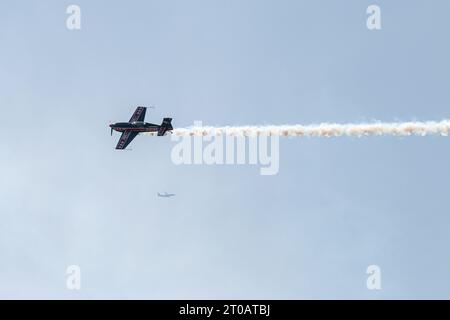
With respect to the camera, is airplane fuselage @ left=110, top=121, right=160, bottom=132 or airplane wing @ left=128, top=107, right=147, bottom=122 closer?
airplane fuselage @ left=110, top=121, right=160, bottom=132

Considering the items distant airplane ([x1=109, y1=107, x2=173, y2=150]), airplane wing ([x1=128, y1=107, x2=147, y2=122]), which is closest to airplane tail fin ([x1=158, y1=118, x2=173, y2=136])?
distant airplane ([x1=109, y1=107, x2=173, y2=150])

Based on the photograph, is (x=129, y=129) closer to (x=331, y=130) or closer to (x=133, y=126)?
(x=133, y=126)

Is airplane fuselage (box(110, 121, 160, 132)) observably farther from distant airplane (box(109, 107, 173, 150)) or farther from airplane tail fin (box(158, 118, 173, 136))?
airplane tail fin (box(158, 118, 173, 136))

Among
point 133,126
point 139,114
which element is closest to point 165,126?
point 133,126

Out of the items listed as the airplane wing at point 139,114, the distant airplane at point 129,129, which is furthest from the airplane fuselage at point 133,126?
the airplane wing at point 139,114

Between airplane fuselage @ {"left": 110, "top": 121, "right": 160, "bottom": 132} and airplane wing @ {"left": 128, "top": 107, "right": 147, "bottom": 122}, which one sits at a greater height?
airplane wing @ {"left": 128, "top": 107, "right": 147, "bottom": 122}

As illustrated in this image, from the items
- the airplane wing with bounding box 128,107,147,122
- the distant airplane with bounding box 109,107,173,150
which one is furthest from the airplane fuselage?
the airplane wing with bounding box 128,107,147,122

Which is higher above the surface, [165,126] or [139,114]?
[139,114]

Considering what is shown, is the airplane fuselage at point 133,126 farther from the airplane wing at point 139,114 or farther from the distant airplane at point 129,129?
the airplane wing at point 139,114

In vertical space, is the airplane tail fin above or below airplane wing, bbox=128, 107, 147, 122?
below
